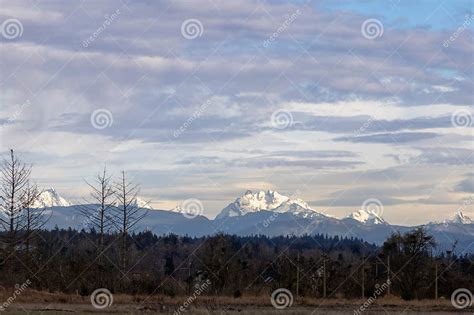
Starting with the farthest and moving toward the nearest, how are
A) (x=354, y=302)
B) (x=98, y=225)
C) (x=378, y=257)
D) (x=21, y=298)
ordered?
(x=378, y=257)
(x=98, y=225)
(x=354, y=302)
(x=21, y=298)

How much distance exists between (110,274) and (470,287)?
78.0ft

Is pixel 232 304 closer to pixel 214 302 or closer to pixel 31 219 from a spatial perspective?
pixel 214 302

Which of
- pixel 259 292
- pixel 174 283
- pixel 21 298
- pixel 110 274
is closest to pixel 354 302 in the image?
pixel 259 292

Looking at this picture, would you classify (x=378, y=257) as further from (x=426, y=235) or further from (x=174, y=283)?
(x=174, y=283)

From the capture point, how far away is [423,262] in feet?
184

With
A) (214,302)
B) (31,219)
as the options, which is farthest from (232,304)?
(31,219)

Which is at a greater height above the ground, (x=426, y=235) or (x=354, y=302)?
(x=426, y=235)

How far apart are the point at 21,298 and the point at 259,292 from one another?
15.0m

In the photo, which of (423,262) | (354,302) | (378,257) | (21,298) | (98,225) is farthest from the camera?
(378,257)

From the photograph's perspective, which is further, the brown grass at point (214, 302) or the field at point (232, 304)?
the brown grass at point (214, 302)

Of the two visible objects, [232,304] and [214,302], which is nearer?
[232,304]

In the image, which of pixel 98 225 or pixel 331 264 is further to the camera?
pixel 331 264

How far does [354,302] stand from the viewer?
49.0 m

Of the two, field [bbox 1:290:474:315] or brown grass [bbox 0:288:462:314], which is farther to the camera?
brown grass [bbox 0:288:462:314]
